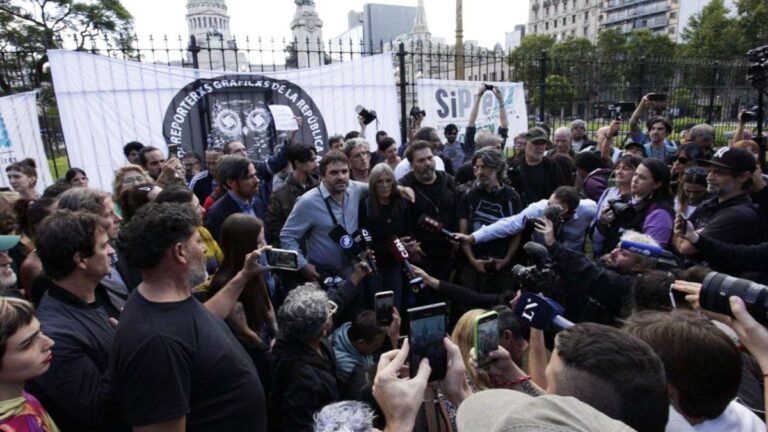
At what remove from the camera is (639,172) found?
344cm

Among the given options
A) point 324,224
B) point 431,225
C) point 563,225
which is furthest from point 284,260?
point 563,225

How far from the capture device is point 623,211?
138 inches

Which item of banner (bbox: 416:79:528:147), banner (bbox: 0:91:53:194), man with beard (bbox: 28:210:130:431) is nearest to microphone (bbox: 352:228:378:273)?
man with beard (bbox: 28:210:130:431)

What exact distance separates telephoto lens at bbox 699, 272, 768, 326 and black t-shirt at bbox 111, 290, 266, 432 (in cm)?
178

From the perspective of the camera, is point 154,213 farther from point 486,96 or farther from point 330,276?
point 486,96

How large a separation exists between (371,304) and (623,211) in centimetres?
209

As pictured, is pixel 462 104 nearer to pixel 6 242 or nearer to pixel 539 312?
pixel 539 312

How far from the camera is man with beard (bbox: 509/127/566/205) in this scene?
509 cm

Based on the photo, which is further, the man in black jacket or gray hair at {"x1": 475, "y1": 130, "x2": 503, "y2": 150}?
gray hair at {"x1": 475, "y1": 130, "x2": 503, "y2": 150}

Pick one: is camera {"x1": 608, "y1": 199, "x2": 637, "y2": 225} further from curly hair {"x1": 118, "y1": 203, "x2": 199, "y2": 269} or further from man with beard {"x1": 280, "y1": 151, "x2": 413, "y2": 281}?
curly hair {"x1": 118, "y1": 203, "x2": 199, "y2": 269}

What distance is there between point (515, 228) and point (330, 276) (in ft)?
5.24

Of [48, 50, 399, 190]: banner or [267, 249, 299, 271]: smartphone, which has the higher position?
[48, 50, 399, 190]: banner

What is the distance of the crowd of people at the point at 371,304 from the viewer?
1411 mm

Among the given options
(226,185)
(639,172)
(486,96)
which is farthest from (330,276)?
(486,96)
